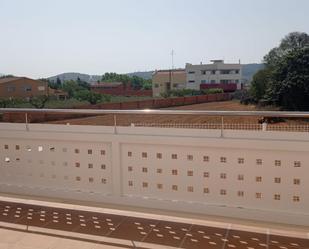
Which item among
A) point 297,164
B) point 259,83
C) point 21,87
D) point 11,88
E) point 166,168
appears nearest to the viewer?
point 297,164

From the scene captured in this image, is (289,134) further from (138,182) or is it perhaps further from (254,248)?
(138,182)

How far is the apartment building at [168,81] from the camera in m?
54.0

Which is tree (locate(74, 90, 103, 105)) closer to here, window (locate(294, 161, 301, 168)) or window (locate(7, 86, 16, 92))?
window (locate(7, 86, 16, 92))

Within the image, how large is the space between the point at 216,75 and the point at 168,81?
7.24m

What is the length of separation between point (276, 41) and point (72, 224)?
128ft

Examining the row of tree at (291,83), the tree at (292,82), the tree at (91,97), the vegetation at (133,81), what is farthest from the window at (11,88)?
the tree at (292,82)

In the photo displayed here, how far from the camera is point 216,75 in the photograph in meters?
53.3

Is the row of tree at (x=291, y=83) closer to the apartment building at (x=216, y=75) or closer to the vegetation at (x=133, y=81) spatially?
the apartment building at (x=216, y=75)

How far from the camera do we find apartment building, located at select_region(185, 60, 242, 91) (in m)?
52.7

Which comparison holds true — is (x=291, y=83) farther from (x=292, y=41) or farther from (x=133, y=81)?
(x=133, y=81)

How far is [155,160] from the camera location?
2746 millimetres

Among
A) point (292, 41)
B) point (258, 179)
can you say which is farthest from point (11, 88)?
point (258, 179)

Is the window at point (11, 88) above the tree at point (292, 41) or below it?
below

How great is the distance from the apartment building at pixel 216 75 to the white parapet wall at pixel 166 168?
5038 cm
